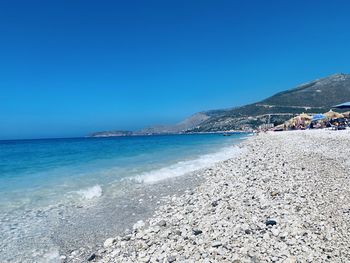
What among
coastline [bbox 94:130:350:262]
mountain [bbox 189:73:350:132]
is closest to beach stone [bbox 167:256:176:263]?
coastline [bbox 94:130:350:262]

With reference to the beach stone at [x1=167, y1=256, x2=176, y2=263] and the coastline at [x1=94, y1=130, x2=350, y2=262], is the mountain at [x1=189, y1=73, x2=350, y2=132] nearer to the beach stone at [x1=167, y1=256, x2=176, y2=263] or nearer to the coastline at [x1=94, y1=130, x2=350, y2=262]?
the coastline at [x1=94, y1=130, x2=350, y2=262]

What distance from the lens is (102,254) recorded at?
6086 millimetres

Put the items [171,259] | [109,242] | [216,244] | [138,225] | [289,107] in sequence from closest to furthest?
[171,259] < [216,244] < [109,242] < [138,225] < [289,107]

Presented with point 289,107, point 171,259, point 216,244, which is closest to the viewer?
point 171,259

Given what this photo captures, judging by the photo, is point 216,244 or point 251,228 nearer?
point 216,244

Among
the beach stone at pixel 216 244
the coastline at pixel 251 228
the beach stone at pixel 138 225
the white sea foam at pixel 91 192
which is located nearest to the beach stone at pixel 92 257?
the coastline at pixel 251 228

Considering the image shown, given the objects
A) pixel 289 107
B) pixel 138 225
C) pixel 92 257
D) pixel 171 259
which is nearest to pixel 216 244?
pixel 171 259

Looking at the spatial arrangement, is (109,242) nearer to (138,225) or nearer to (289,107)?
(138,225)

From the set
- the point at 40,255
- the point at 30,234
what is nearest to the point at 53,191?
the point at 30,234

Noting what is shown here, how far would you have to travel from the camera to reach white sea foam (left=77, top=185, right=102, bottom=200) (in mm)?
11792

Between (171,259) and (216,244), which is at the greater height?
(216,244)

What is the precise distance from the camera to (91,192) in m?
12.4

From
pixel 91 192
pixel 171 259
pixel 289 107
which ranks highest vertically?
pixel 289 107

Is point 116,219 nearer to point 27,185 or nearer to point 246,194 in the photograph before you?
point 246,194
